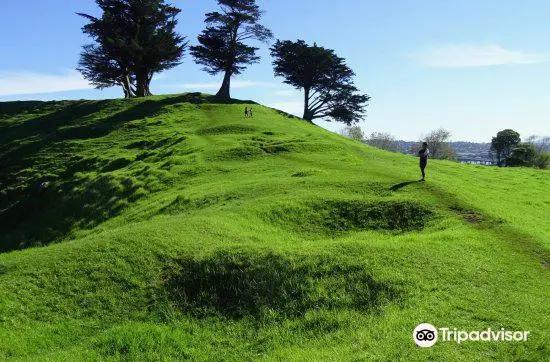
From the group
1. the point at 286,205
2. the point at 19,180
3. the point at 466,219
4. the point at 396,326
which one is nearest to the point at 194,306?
the point at 396,326

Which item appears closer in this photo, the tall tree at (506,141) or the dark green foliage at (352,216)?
the dark green foliage at (352,216)

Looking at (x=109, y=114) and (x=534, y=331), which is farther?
(x=109, y=114)

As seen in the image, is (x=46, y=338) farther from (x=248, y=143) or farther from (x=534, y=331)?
(x=248, y=143)

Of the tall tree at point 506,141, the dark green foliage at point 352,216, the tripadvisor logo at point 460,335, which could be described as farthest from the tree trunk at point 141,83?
the tall tree at point 506,141

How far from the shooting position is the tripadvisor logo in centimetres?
940

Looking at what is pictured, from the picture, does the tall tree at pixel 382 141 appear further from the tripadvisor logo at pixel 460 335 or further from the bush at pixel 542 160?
the tripadvisor logo at pixel 460 335

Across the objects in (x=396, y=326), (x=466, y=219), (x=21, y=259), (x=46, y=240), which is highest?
(x=466, y=219)

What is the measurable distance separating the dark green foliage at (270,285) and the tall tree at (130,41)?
4654cm

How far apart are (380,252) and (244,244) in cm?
440

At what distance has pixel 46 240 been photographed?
2514cm

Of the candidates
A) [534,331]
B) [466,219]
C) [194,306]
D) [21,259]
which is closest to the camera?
[534,331]

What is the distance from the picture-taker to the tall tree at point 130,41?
183 ft

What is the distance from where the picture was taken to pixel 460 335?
9.62m

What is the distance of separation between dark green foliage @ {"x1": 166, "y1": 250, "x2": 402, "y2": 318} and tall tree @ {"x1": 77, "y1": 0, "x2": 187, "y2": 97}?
153 feet
